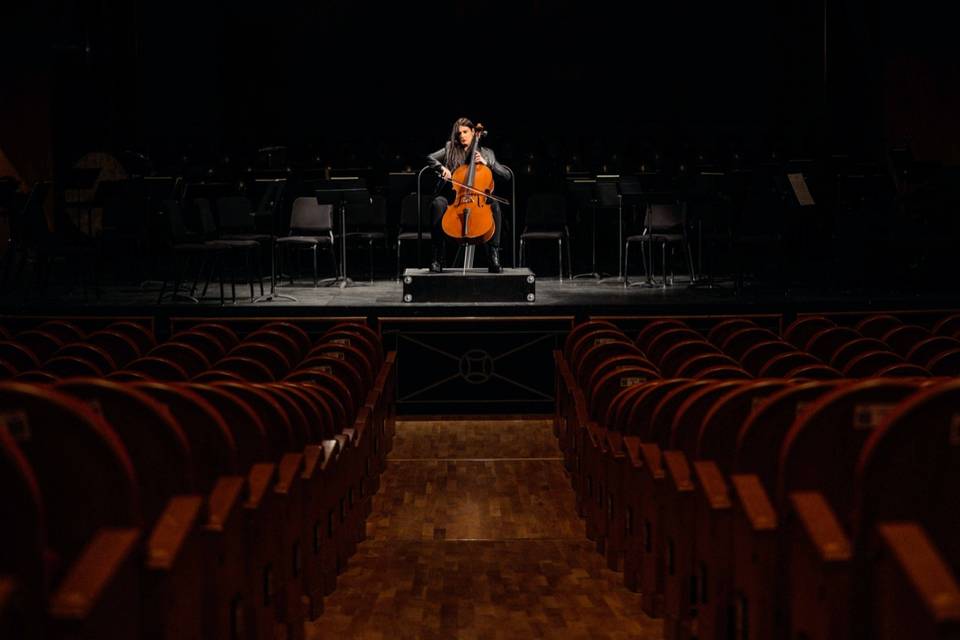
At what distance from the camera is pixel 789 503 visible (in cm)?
212

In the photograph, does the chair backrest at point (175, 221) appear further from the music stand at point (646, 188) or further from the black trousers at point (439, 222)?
the music stand at point (646, 188)

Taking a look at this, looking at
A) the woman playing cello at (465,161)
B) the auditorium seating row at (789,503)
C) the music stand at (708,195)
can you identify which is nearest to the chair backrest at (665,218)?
the music stand at (708,195)

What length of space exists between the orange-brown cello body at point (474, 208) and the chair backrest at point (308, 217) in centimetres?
205

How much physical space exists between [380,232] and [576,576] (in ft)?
22.7

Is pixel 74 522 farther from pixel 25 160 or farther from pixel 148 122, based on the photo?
pixel 148 122

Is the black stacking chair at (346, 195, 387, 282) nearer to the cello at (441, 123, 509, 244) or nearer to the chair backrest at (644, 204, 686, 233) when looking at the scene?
the cello at (441, 123, 509, 244)

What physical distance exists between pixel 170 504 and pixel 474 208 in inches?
240

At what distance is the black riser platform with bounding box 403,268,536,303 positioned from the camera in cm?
768

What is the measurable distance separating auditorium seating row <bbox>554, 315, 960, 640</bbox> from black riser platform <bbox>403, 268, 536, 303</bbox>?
405 cm

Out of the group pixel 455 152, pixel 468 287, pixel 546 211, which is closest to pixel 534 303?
pixel 468 287

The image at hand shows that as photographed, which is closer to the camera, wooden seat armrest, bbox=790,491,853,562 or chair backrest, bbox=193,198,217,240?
wooden seat armrest, bbox=790,491,853,562

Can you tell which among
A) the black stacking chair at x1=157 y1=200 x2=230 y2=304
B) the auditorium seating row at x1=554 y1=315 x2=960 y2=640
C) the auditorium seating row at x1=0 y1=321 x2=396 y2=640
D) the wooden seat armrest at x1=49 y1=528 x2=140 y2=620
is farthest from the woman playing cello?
the wooden seat armrest at x1=49 y1=528 x2=140 y2=620

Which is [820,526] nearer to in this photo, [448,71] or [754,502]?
[754,502]

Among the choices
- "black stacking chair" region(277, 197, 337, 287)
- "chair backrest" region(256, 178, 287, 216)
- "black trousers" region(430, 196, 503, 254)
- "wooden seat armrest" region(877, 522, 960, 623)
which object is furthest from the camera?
"black stacking chair" region(277, 197, 337, 287)
